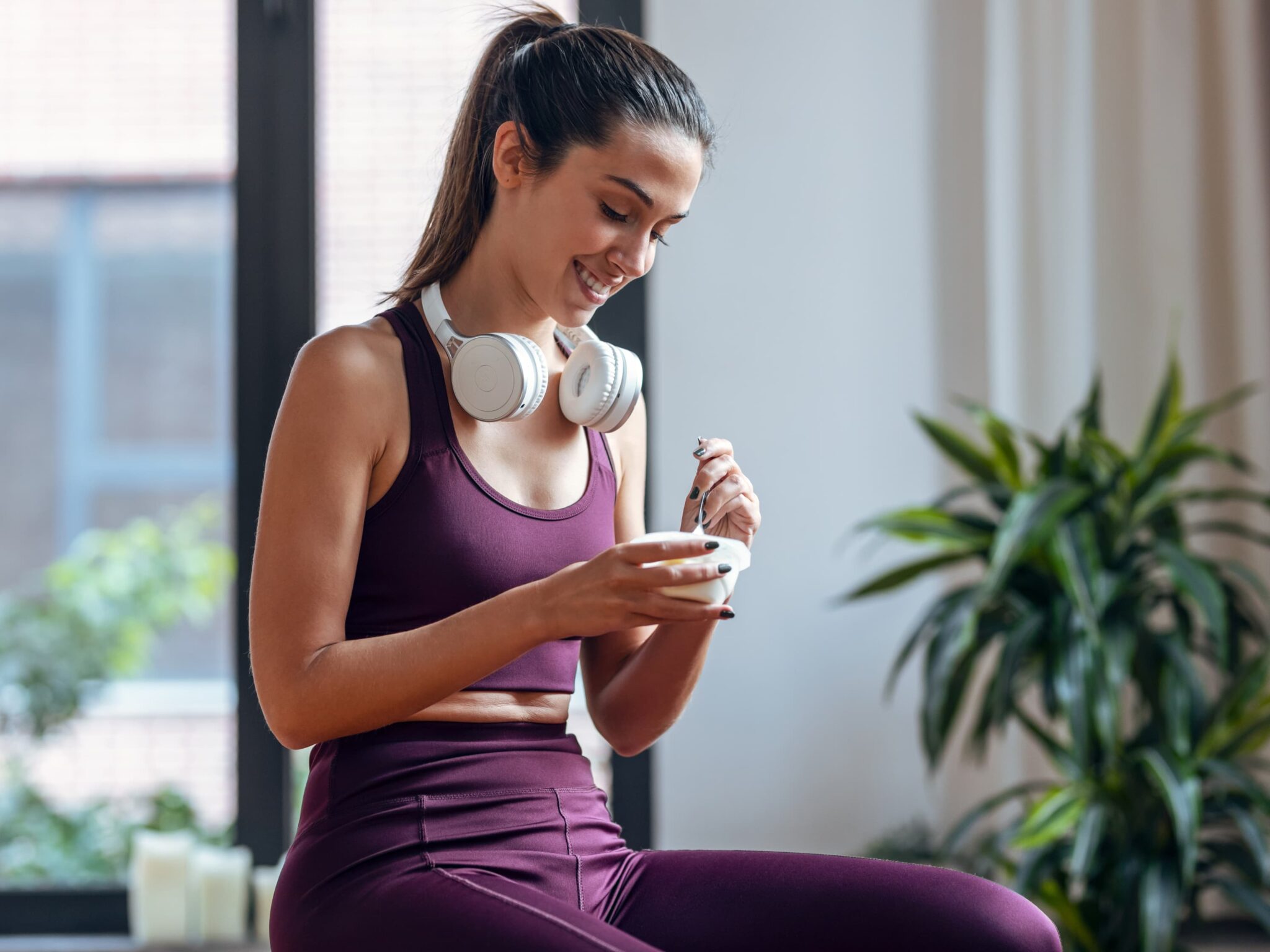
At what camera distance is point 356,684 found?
971 millimetres

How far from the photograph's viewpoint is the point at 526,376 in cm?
109

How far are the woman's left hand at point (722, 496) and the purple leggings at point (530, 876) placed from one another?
27 cm

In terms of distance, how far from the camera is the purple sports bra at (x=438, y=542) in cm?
107

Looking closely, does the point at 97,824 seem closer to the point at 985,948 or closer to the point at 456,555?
the point at 456,555

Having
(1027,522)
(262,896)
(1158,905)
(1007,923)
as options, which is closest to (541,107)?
(1007,923)

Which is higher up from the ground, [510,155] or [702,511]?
[510,155]

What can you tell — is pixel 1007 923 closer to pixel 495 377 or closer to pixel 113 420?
pixel 495 377

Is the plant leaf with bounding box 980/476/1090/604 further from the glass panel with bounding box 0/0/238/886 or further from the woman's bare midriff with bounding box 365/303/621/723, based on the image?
the glass panel with bounding box 0/0/238/886

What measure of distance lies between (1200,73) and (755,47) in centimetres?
101

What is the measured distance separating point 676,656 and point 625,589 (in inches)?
13.1

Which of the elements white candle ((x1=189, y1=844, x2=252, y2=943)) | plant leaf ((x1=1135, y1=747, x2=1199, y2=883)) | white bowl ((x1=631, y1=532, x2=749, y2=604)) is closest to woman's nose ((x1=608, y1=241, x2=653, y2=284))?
white bowl ((x1=631, y1=532, x2=749, y2=604))

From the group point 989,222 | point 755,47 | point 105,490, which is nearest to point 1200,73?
point 989,222

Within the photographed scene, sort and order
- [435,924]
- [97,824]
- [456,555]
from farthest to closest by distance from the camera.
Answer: [97,824] < [456,555] < [435,924]

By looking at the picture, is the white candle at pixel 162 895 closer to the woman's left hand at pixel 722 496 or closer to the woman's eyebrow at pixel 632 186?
the woman's left hand at pixel 722 496
